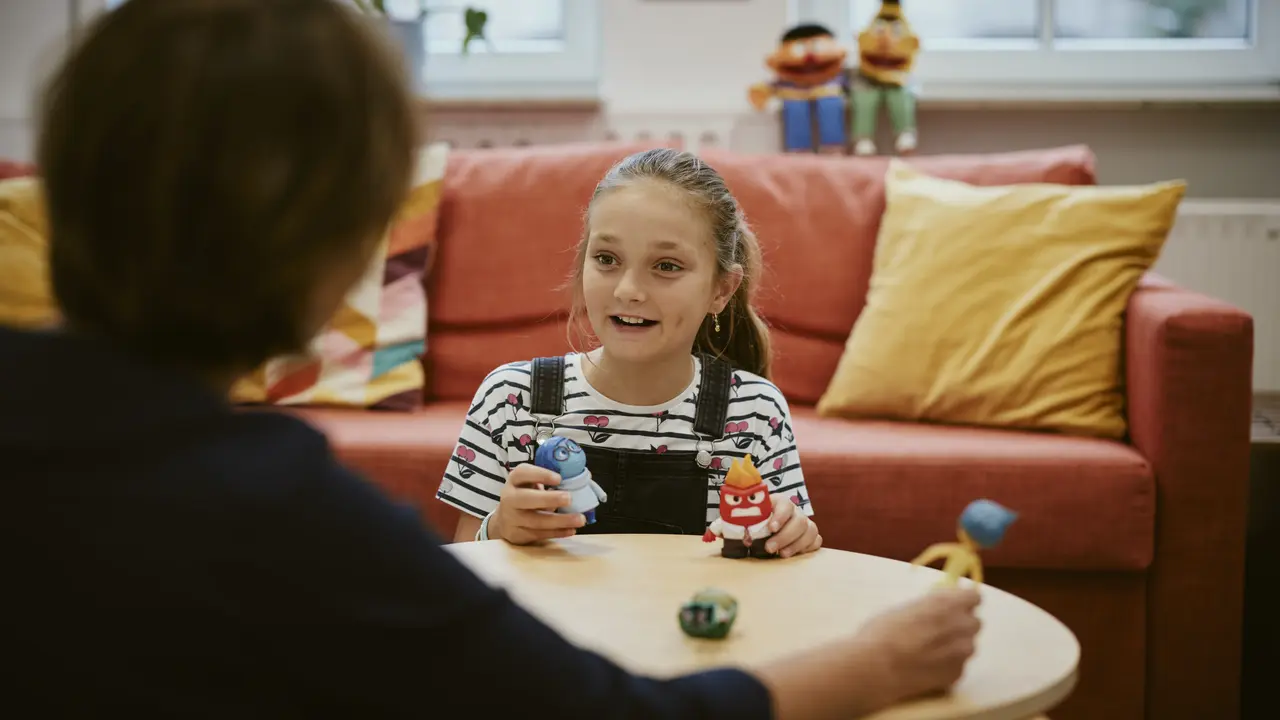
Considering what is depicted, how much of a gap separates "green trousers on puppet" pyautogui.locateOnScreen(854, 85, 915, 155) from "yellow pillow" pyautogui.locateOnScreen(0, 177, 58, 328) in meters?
1.85

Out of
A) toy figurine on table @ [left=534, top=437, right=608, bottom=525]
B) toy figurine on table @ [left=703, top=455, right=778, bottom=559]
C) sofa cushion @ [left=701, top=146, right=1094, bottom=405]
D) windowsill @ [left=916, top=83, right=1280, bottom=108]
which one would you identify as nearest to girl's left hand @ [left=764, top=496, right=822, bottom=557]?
toy figurine on table @ [left=703, top=455, right=778, bottom=559]

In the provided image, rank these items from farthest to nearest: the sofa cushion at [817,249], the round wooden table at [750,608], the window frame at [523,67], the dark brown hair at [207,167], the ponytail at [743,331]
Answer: the window frame at [523,67]
the sofa cushion at [817,249]
the ponytail at [743,331]
the round wooden table at [750,608]
the dark brown hair at [207,167]

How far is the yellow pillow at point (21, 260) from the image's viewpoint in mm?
2367

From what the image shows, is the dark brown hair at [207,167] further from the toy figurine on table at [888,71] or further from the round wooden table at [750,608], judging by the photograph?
the toy figurine on table at [888,71]

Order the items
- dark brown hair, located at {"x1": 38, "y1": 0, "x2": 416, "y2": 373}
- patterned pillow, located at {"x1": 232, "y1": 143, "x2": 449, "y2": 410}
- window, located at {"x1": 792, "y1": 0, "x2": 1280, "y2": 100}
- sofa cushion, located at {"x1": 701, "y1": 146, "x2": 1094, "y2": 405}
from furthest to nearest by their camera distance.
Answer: window, located at {"x1": 792, "y1": 0, "x2": 1280, "y2": 100}
sofa cushion, located at {"x1": 701, "y1": 146, "x2": 1094, "y2": 405}
patterned pillow, located at {"x1": 232, "y1": 143, "x2": 449, "y2": 410}
dark brown hair, located at {"x1": 38, "y1": 0, "x2": 416, "y2": 373}

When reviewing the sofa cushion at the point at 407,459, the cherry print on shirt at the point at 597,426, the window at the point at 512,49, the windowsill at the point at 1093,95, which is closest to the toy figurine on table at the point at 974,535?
the cherry print on shirt at the point at 597,426

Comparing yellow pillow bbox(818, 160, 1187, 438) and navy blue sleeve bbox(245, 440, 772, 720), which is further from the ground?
navy blue sleeve bbox(245, 440, 772, 720)

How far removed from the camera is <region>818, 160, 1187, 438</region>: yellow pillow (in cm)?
213

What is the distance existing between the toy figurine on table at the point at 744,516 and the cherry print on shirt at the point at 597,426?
0.33 meters

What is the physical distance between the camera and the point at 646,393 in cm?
151

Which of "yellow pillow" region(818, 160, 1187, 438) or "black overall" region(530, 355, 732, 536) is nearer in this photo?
"black overall" region(530, 355, 732, 536)

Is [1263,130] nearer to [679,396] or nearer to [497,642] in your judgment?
[679,396]

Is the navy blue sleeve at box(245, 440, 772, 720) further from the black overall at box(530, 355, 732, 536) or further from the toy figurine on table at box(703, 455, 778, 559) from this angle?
the black overall at box(530, 355, 732, 536)

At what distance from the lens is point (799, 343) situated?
96.6 inches
